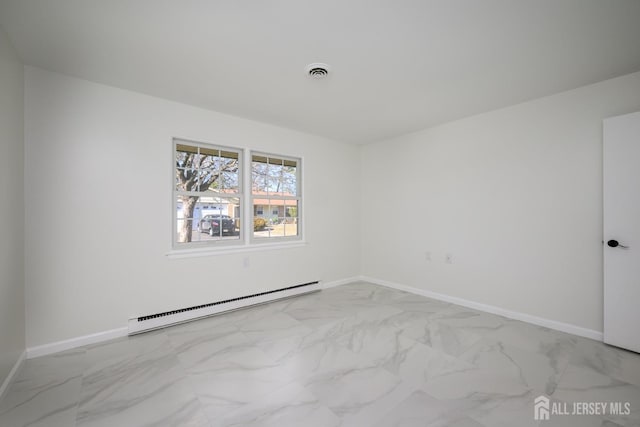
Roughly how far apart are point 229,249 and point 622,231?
13.7ft

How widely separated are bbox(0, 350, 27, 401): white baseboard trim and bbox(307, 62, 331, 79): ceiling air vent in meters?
3.32

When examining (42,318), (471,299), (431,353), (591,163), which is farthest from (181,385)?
(591,163)

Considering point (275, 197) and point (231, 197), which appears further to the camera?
point (275, 197)

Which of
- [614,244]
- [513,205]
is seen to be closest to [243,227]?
[513,205]

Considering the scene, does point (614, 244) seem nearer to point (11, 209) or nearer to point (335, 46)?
point (335, 46)

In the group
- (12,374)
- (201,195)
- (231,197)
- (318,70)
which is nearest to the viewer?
(12,374)

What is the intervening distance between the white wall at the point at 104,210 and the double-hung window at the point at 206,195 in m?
0.17

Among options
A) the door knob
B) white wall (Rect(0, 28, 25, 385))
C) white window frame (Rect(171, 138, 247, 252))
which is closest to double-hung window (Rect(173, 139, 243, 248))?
white window frame (Rect(171, 138, 247, 252))

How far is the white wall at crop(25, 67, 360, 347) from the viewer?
8.08 feet

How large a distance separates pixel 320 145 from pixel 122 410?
3948 mm

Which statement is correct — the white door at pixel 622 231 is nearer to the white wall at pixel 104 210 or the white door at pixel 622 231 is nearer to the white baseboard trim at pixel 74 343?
the white wall at pixel 104 210

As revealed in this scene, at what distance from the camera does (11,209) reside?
83.2 inches

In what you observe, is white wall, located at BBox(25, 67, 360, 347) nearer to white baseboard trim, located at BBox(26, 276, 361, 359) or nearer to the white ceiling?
white baseboard trim, located at BBox(26, 276, 361, 359)

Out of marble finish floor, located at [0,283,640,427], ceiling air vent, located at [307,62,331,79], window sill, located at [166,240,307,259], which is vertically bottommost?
marble finish floor, located at [0,283,640,427]
